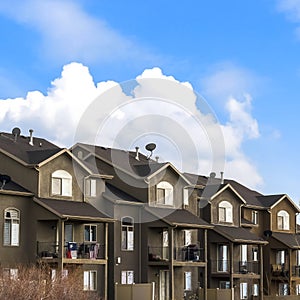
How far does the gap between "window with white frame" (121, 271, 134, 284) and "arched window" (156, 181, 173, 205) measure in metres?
5.21

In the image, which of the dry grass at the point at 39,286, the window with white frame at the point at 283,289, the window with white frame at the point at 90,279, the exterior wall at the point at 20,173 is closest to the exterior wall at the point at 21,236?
→ the exterior wall at the point at 20,173

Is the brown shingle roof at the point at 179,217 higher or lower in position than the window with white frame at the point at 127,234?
higher

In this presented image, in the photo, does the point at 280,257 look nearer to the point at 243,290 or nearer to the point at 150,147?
the point at 243,290

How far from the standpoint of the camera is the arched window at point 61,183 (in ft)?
161

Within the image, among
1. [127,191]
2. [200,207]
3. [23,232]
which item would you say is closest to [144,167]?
[127,191]

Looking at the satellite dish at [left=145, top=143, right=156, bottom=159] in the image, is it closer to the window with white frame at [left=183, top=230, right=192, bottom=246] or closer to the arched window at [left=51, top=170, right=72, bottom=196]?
the window with white frame at [left=183, top=230, right=192, bottom=246]

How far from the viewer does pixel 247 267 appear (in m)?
63.5

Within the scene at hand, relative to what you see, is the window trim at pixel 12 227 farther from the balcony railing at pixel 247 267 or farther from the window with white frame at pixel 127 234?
the balcony railing at pixel 247 267

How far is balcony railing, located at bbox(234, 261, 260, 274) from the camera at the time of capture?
62.4 m

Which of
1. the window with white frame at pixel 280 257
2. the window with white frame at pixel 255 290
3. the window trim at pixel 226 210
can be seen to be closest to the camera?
the window trim at pixel 226 210

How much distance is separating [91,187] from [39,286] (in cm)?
1530

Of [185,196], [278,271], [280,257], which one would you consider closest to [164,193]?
[185,196]

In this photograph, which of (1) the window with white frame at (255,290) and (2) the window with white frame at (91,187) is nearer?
(2) the window with white frame at (91,187)

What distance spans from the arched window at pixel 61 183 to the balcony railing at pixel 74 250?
124 inches
